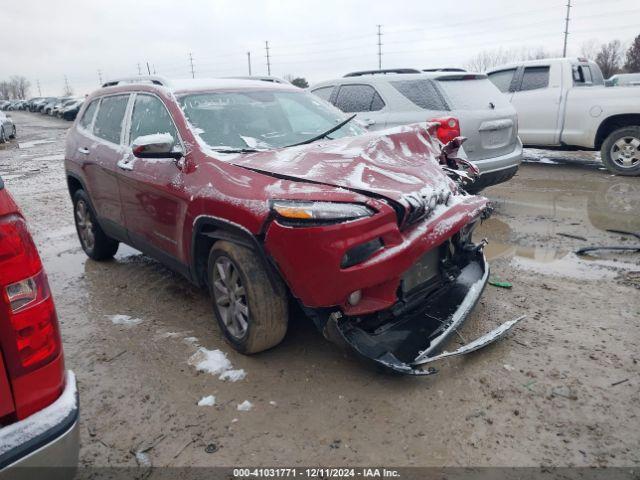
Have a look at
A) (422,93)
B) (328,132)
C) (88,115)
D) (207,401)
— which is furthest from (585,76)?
(207,401)

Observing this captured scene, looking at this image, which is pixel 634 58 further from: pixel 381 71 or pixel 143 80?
pixel 143 80

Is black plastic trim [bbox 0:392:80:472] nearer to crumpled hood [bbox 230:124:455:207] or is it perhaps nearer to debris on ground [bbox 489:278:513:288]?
crumpled hood [bbox 230:124:455:207]

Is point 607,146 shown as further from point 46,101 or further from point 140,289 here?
point 46,101

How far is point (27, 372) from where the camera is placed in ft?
5.24

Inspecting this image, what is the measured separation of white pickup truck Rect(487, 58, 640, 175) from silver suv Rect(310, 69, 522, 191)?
2.82m

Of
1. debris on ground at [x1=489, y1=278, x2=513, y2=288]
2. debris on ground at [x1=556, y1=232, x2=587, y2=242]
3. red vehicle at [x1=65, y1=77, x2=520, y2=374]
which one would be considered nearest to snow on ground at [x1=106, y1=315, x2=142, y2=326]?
red vehicle at [x1=65, y1=77, x2=520, y2=374]

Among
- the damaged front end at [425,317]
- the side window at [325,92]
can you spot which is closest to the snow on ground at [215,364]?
the damaged front end at [425,317]

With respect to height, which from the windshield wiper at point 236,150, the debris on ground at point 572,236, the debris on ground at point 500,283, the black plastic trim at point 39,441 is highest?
the windshield wiper at point 236,150

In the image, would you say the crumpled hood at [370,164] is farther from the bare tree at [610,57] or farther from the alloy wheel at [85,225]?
the bare tree at [610,57]

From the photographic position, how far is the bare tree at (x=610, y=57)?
44.4 metres

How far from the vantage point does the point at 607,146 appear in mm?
8305

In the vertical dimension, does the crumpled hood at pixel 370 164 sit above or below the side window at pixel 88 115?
below

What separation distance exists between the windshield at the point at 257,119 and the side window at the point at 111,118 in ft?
3.18

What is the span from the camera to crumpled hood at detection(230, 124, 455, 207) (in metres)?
2.77
